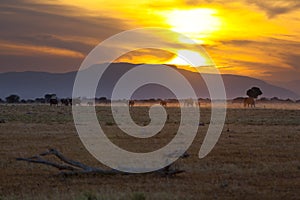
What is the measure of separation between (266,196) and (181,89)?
73428 millimetres

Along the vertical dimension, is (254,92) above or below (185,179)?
above

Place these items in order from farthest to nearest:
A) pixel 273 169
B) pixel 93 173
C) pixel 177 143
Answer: pixel 177 143, pixel 273 169, pixel 93 173

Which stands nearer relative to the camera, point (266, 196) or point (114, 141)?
point (266, 196)

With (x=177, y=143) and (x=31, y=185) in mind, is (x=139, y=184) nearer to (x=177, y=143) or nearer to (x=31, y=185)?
(x=31, y=185)

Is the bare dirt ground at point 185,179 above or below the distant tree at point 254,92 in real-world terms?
below

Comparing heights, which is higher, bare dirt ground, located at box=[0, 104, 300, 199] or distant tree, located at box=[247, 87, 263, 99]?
distant tree, located at box=[247, 87, 263, 99]

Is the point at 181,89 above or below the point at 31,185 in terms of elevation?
above

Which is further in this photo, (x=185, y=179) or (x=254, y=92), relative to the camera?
(x=254, y=92)

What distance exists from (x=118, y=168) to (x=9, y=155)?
238 inches

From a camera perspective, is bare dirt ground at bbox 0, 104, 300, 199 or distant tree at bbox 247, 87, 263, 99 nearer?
bare dirt ground at bbox 0, 104, 300, 199

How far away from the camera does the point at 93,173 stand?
54.4ft

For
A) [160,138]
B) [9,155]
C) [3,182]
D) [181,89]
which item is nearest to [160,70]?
[181,89]

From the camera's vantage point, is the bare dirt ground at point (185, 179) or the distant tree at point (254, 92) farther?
the distant tree at point (254, 92)

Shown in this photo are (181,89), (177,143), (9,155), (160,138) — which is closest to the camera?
(9,155)
